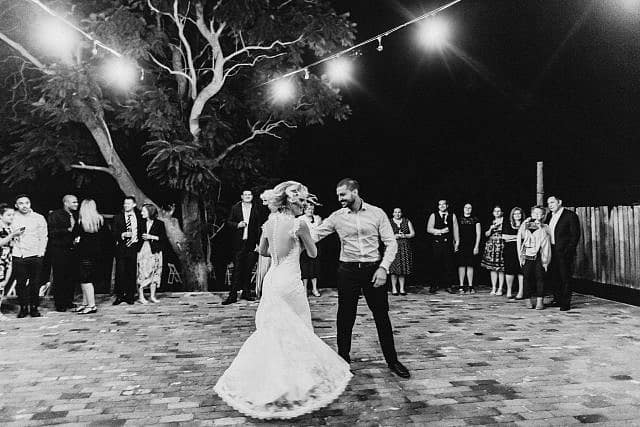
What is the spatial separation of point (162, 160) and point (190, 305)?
2864 millimetres

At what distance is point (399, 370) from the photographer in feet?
15.8

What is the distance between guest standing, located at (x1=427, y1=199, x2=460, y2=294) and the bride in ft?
19.2

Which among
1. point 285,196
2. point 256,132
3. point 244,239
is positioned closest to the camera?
point 285,196

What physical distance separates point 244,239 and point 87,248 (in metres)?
2.41

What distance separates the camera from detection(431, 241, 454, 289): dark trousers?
991 cm

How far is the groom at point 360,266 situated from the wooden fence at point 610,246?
5.66 m

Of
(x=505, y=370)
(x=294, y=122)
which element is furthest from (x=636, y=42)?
(x=505, y=370)

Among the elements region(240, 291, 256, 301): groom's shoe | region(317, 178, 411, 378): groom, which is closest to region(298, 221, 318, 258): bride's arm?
region(317, 178, 411, 378): groom

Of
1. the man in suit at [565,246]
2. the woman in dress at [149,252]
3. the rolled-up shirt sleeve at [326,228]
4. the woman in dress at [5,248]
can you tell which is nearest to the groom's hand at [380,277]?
the rolled-up shirt sleeve at [326,228]

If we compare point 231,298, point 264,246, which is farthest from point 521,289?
point 264,246

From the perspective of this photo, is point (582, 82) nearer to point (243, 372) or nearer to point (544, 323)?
point (544, 323)

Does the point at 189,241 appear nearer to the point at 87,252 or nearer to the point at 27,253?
the point at 87,252

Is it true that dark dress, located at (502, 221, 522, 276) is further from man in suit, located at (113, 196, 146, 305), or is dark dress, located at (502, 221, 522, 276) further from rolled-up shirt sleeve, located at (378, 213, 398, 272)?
man in suit, located at (113, 196, 146, 305)

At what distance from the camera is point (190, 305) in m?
8.66
